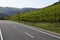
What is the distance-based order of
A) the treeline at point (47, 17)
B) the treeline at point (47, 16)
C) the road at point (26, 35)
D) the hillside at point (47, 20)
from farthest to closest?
the treeline at point (47, 16)
the treeline at point (47, 17)
the hillside at point (47, 20)
the road at point (26, 35)

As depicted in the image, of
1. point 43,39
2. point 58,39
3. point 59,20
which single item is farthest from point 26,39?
point 59,20

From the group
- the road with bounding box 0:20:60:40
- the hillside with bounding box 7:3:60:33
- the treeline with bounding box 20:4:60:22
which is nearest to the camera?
the road with bounding box 0:20:60:40

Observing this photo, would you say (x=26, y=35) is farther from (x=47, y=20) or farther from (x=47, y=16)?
(x=47, y=16)

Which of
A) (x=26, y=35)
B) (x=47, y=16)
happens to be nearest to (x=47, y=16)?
(x=47, y=16)

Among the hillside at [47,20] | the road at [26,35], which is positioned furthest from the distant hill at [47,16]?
the road at [26,35]

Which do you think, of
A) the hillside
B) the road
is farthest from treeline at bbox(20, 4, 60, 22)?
the road

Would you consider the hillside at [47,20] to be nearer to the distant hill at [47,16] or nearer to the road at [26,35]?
the distant hill at [47,16]

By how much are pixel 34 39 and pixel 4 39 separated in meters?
2.06

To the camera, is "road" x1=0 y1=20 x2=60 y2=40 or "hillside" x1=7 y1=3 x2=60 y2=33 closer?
"road" x1=0 y1=20 x2=60 y2=40

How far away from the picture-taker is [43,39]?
14.5 meters

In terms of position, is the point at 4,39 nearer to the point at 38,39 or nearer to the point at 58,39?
the point at 38,39

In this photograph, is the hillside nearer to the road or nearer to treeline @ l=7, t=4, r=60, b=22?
treeline @ l=7, t=4, r=60, b=22

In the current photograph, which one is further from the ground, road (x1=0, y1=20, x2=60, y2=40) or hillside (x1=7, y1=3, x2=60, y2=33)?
road (x1=0, y1=20, x2=60, y2=40)

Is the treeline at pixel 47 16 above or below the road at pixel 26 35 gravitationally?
below
